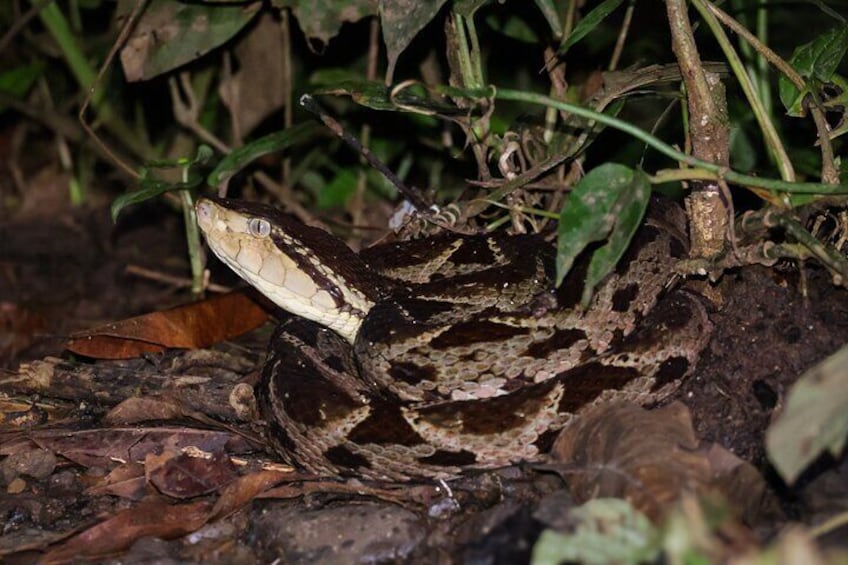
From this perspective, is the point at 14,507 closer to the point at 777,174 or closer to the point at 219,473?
the point at 219,473

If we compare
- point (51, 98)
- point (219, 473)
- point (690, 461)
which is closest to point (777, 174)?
point (690, 461)

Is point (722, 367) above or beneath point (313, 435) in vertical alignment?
above

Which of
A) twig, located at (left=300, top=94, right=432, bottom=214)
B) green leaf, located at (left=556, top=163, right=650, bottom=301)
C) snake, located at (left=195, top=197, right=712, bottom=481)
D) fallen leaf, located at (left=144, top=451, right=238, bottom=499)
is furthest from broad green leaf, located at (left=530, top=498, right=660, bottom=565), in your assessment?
twig, located at (left=300, top=94, right=432, bottom=214)

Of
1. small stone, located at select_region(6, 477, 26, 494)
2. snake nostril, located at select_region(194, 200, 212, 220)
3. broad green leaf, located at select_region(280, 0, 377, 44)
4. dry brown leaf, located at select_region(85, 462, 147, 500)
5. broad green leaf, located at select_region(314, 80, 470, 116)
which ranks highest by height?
broad green leaf, located at select_region(280, 0, 377, 44)

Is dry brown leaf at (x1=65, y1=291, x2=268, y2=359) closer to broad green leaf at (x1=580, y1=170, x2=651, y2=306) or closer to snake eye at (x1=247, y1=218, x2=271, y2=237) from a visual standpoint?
snake eye at (x1=247, y1=218, x2=271, y2=237)

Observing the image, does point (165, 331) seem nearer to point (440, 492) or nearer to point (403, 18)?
point (440, 492)

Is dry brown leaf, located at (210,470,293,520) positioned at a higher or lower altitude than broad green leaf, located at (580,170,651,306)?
lower

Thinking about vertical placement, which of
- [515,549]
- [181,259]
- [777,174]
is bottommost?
[181,259]
